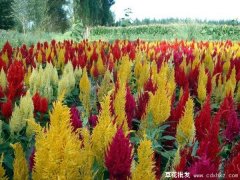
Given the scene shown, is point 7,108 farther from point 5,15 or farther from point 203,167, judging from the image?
point 5,15

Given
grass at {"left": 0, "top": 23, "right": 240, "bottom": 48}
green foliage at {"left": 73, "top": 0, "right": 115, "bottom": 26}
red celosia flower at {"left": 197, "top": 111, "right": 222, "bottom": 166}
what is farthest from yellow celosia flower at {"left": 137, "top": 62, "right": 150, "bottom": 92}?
green foliage at {"left": 73, "top": 0, "right": 115, "bottom": 26}

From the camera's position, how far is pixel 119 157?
1.20 m

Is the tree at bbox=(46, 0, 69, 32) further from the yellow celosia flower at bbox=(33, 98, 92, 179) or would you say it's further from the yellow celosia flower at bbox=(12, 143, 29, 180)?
the yellow celosia flower at bbox=(33, 98, 92, 179)

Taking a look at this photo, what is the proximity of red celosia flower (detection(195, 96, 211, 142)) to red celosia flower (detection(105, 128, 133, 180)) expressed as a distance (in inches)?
29.3

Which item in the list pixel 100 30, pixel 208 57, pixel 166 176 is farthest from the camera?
pixel 100 30

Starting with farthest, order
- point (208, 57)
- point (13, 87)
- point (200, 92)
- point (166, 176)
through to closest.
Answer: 1. point (208, 57)
2. point (200, 92)
3. point (13, 87)
4. point (166, 176)

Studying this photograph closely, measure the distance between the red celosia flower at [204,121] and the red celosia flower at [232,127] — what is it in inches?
8.4

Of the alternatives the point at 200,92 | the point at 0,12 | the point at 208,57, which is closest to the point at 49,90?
the point at 200,92

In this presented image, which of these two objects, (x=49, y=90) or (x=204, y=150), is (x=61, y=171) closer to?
(x=204, y=150)

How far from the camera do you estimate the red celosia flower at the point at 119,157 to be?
1.19 metres

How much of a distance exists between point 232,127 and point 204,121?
0.82ft

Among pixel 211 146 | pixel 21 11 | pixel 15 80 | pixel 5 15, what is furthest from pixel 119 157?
pixel 21 11

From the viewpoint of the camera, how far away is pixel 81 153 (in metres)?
1.24

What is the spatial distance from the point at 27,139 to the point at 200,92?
1306mm
